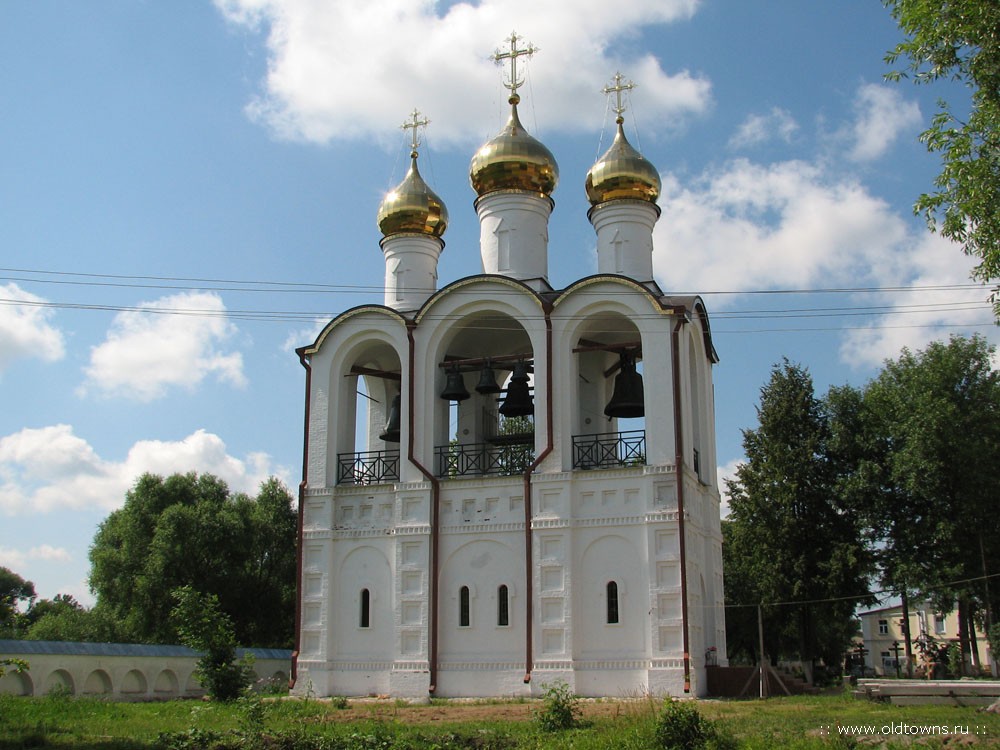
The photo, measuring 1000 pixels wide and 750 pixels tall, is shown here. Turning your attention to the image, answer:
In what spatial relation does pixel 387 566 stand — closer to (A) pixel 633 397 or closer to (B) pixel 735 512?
(A) pixel 633 397

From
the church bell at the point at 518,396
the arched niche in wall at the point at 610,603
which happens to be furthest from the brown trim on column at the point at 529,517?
the church bell at the point at 518,396

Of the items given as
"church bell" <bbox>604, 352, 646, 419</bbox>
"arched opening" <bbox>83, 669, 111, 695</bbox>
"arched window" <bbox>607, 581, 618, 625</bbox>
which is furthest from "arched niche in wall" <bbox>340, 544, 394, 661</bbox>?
"church bell" <bbox>604, 352, 646, 419</bbox>

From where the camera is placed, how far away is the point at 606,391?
2291cm

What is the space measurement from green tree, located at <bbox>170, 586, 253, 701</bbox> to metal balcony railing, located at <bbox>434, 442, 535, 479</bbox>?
16.9 feet

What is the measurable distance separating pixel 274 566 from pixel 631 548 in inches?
787

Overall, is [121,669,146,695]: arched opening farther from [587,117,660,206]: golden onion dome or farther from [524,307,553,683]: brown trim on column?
[587,117,660,206]: golden onion dome

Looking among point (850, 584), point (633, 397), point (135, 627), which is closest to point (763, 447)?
point (850, 584)

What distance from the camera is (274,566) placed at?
35938 millimetres

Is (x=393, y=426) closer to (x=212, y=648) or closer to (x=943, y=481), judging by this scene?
(x=212, y=648)

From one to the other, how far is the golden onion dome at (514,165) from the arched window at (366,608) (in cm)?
905

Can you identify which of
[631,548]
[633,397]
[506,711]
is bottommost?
[506,711]

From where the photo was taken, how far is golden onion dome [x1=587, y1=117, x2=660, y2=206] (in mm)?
22562

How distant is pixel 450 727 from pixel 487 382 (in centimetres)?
892

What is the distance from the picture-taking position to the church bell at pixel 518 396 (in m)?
21.2
